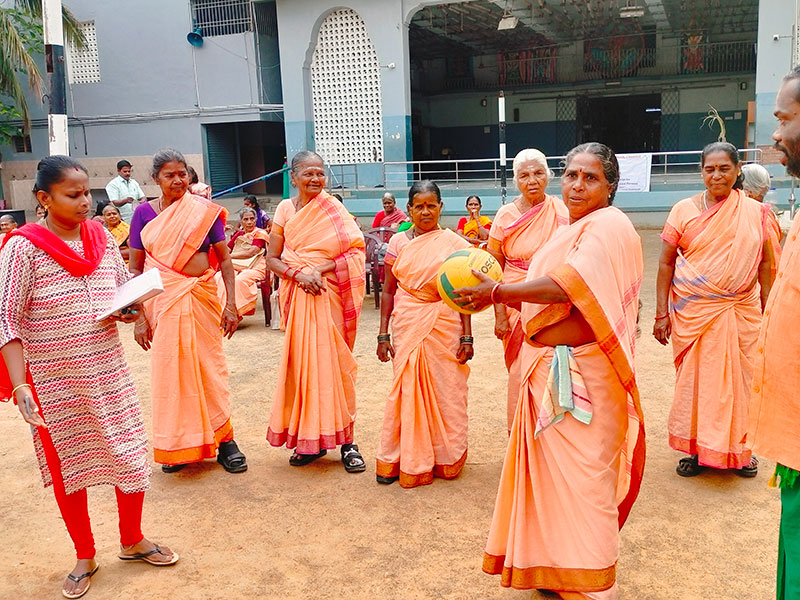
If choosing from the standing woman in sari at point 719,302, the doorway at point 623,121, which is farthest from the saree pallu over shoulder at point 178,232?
the doorway at point 623,121

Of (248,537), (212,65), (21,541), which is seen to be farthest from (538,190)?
(212,65)

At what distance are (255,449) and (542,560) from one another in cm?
262

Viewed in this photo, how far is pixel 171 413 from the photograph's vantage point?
14.4 ft

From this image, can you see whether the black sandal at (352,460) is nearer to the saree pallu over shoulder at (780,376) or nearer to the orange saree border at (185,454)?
the orange saree border at (185,454)

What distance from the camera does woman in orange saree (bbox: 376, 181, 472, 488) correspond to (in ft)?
13.6

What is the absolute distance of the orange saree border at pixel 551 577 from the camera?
2.75 metres

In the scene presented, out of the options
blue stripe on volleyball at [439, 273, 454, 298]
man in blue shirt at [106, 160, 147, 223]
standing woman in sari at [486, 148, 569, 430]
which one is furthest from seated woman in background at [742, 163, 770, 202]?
man in blue shirt at [106, 160, 147, 223]

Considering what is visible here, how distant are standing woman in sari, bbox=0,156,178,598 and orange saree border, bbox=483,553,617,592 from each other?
166 cm

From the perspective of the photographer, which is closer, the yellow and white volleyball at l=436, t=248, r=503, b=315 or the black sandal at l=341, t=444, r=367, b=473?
the yellow and white volleyball at l=436, t=248, r=503, b=315

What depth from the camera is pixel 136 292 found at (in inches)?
122

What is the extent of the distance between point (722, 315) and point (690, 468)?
3.09 ft

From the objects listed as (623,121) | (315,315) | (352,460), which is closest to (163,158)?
(315,315)

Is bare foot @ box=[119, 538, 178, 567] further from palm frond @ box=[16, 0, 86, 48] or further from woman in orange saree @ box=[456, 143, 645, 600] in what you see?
palm frond @ box=[16, 0, 86, 48]

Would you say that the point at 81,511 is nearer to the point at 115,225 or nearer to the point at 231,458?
the point at 231,458
